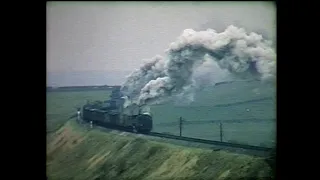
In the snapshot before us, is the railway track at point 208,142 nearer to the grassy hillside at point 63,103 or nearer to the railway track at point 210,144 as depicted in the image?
the railway track at point 210,144

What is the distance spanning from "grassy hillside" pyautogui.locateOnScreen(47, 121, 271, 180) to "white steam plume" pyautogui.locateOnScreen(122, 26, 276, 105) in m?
0.17

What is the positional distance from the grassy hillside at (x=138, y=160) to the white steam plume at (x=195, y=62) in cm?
17

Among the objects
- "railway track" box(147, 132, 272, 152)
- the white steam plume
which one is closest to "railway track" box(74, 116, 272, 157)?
"railway track" box(147, 132, 272, 152)

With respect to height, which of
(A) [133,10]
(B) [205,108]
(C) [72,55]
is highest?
(A) [133,10]

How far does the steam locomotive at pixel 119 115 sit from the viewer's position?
167 centimetres

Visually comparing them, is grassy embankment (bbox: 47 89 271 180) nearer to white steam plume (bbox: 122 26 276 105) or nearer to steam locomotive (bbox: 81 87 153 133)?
steam locomotive (bbox: 81 87 153 133)

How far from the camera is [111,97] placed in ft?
5.47

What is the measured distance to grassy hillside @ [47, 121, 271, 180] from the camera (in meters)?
1.64

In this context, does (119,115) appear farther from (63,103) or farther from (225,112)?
(225,112)

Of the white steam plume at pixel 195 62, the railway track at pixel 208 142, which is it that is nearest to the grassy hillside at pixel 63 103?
the white steam plume at pixel 195 62
